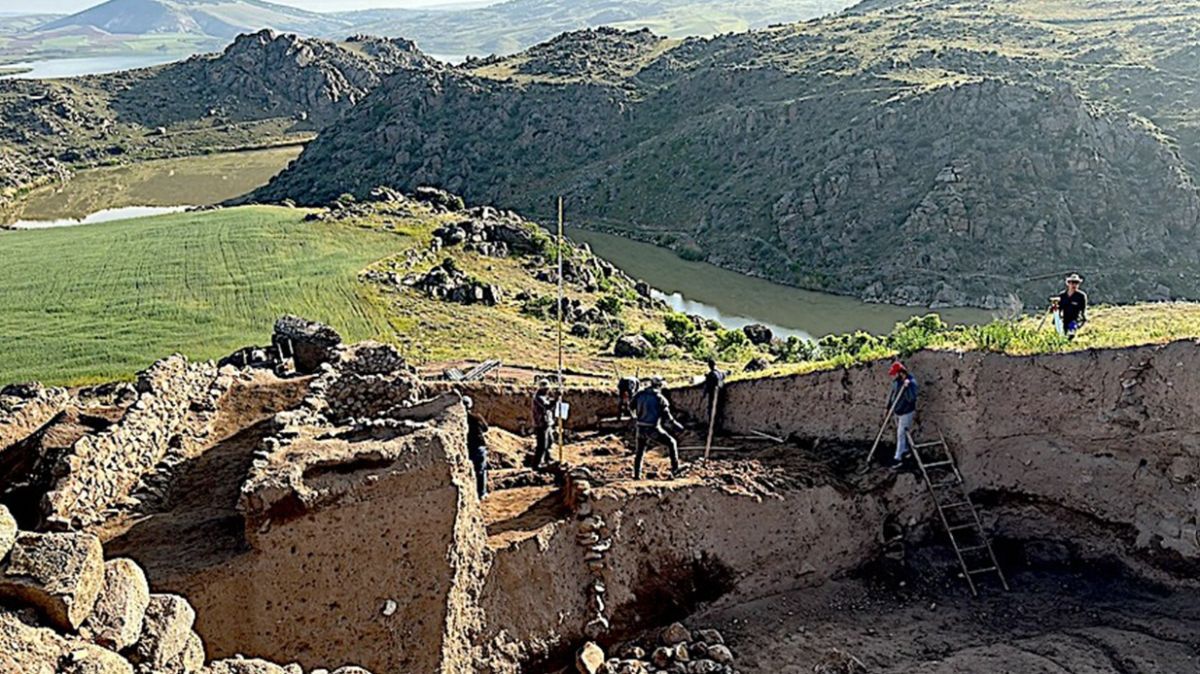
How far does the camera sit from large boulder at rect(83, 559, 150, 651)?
21.6 ft

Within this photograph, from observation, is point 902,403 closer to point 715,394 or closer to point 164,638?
point 715,394

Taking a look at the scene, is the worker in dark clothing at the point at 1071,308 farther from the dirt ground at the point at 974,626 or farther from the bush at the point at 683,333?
the bush at the point at 683,333

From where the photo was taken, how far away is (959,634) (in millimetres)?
10297

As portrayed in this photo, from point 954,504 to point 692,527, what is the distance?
3.07 metres

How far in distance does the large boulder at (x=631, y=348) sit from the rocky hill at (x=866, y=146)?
55.2 feet

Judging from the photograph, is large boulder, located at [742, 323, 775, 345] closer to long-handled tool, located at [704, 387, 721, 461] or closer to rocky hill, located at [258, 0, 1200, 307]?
rocky hill, located at [258, 0, 1200, 307]

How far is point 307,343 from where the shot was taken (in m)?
18.6

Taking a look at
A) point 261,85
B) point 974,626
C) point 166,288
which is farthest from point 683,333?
point 261,85

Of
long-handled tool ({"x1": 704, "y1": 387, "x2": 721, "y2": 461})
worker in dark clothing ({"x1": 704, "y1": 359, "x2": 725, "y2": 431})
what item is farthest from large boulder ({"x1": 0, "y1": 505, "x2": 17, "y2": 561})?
worker in dark clothing ({"x1": 704, "y1": 359, "x2": 725, "y2": 431})

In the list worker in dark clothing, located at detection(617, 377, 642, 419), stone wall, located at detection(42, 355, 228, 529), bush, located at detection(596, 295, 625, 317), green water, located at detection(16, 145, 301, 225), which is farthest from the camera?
green water, located at detection(16, 145, 301, 225)

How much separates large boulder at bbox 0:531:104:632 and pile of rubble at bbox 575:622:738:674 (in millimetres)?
4694

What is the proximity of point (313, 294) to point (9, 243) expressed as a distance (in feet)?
54.7

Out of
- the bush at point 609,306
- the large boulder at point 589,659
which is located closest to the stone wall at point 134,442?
the large boulder at point 589,659

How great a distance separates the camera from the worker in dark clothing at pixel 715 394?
13312 millimetres
